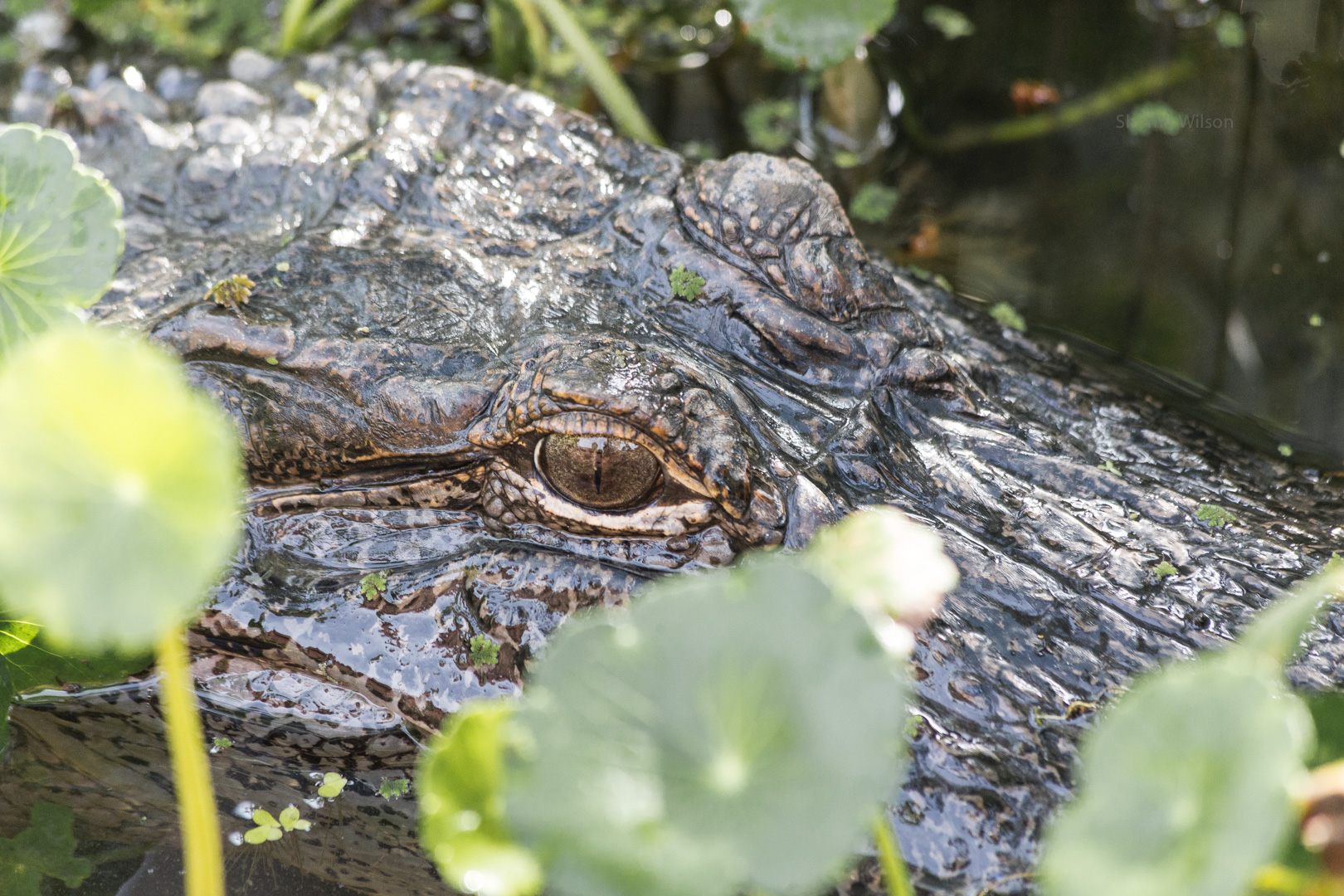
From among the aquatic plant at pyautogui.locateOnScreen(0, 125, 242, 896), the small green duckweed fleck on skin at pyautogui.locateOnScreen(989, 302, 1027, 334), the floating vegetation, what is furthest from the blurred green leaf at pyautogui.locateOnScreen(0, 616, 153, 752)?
the small green duckweed fleck on skin at pyautogui.locateOnScreen(989, 302, 1027, 334)

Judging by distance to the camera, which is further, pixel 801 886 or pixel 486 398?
pixel 486 398

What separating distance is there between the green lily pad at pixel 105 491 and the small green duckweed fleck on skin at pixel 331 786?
118 centimetres

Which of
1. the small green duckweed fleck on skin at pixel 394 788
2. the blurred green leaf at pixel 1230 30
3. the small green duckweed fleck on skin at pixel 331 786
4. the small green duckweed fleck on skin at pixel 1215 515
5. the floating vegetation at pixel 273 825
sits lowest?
the floating vegetation at pixel 273 825

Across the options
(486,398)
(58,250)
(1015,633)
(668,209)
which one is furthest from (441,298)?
(1015,633)

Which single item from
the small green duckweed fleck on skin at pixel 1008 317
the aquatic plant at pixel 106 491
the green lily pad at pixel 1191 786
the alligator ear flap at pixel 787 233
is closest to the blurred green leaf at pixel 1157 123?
the small green duckweed fleck on skin at pixel 1008 317

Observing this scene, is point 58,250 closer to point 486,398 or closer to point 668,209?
point 486,398

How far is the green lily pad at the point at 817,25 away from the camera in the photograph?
11.3 ft

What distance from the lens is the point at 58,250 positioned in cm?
171

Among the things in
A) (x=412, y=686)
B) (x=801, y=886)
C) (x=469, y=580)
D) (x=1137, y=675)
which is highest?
(x=801, y=886)

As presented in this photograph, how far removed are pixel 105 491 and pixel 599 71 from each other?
2.90 metres

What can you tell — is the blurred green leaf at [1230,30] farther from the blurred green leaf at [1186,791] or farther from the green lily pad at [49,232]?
the green lily pad at [49,232]

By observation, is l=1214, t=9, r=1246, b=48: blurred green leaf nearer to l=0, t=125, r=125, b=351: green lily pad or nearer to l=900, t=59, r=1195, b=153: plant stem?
l=900, t=59, r=1195, b=153: plant stem

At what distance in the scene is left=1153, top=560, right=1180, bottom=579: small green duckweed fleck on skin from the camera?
6.69ft

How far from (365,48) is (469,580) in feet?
9.97
